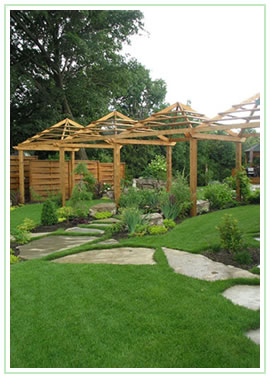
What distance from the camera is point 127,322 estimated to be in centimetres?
274

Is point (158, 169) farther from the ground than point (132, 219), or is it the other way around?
point (158, 169)

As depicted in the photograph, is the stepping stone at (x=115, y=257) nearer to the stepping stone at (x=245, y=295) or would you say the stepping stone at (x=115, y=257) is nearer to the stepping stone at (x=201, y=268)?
the stepping stone at (x=201, y=268)

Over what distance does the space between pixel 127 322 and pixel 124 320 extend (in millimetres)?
42

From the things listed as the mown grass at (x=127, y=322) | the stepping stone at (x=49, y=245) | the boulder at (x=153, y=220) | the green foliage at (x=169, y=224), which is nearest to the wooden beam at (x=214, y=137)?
the green foliage at (x=169, y=224)

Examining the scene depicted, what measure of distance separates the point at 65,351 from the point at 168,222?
4870 mm

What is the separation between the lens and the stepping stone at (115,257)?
14.4 feet

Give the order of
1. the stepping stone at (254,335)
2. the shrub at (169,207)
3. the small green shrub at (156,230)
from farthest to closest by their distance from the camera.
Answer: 1. the shrub at (169,207)
2. the small green shrub at (156,230)
3. the stepping stone at (254,335)

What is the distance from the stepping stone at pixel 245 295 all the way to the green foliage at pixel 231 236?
1.05m

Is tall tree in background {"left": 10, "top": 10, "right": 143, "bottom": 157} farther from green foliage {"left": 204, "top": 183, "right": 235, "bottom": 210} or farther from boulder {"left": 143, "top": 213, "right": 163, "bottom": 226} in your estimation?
boulder {"left": 143, "top": 213, "right": 163, "bottom": 226}

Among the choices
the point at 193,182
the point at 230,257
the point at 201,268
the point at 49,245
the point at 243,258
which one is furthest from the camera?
the point at 193,182

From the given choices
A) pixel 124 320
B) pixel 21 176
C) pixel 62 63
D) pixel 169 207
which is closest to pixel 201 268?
pixel 124 320

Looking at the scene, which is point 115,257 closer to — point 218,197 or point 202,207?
point 202,207
